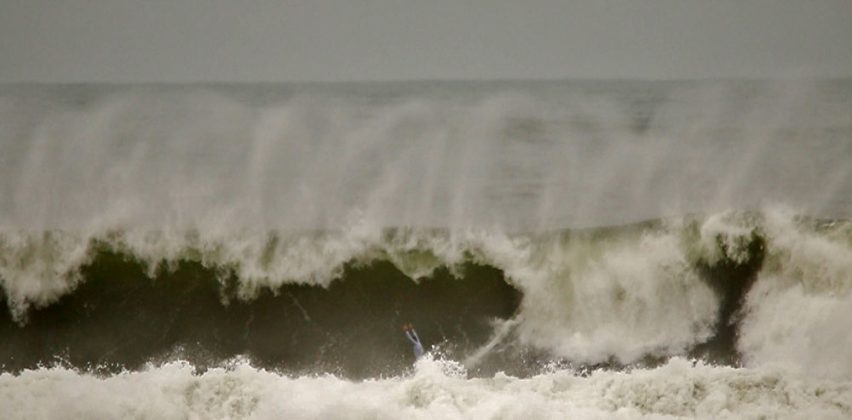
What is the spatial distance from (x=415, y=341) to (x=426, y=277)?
81 cm

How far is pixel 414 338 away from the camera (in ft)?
29.0

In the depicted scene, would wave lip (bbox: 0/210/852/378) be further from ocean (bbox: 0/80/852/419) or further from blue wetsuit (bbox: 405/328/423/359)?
blue wetsuit (bbox: 405/328/423/359)

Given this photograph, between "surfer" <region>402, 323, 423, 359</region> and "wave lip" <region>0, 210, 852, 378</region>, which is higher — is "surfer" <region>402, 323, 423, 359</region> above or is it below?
below

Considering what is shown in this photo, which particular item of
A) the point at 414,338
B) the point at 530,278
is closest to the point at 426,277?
the point at 414,338

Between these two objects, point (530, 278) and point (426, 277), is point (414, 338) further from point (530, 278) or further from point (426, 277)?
point (530, 278)

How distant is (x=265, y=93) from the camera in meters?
15.5

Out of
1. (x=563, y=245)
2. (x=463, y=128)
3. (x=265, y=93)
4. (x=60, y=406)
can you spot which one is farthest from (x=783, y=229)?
(x=265, y=93)

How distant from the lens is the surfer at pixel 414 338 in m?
8.74

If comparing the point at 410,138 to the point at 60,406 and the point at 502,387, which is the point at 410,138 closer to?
the point at 502,387

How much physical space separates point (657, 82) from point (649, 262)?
7.36 m

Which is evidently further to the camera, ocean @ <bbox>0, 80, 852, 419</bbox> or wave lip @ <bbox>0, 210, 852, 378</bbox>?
wave lip @ <bbox>0, 210, 852, 378</bbox>

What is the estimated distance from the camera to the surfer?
874cm

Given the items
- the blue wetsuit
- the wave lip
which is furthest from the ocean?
the blue wetsuit

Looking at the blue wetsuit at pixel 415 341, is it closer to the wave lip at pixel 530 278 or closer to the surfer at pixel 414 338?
the surfer at pixel 414 338
